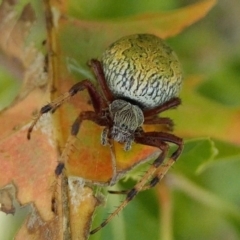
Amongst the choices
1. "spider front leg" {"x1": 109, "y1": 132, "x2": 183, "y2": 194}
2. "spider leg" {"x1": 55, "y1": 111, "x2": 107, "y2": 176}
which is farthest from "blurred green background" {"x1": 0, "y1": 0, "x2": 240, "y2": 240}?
"spider leg" {"x1": 55, "y1": 111, "x2": 107, "y2": 176}

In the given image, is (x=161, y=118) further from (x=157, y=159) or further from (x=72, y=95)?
(x=72, y=95)

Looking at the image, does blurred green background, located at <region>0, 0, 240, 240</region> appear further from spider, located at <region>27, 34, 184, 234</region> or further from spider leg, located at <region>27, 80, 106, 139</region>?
spider leg, located at <region>27, 80, 106, 139</region>

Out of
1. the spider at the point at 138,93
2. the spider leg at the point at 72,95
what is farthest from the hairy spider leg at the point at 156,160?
the spider leg at the point at 72,95

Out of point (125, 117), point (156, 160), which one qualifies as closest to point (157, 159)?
point (156, 160)

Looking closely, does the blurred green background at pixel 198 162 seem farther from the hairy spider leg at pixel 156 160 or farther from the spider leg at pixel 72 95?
the spider leg at pixel 72 95

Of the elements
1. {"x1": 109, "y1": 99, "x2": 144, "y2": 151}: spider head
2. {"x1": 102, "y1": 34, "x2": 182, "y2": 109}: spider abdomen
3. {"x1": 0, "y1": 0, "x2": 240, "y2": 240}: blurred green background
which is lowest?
{"x1": 0, "y1": 0, "x2": 240, "y2": 240}: blurred green background

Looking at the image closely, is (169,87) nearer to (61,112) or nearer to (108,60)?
(108,60)

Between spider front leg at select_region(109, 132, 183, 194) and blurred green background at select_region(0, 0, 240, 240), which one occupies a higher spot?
spider front leg at select_region(109, 132, 183, 194)

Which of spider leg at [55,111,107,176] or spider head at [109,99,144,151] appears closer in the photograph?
spider leg at [55,111,107,176]
